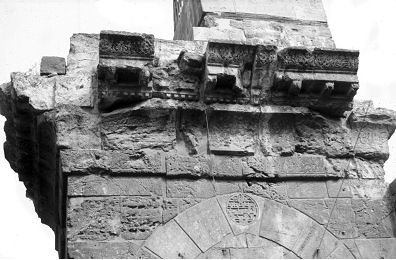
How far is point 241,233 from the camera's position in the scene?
517 cm

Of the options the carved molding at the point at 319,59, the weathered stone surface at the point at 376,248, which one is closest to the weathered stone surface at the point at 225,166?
the carved molding at the point at 319,59

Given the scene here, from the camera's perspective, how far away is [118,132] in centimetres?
548

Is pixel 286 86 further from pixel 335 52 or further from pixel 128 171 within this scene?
pixel 128 171

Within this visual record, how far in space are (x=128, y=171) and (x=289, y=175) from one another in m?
1.36

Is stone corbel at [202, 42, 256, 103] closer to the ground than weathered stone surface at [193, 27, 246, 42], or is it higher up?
closer to the ground

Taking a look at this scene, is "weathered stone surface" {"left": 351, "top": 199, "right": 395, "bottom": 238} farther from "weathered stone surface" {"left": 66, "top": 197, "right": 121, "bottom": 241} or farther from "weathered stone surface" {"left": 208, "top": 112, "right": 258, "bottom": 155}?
"weathered stone surface" {"left": 66, "top": 197, "right": 121, "bottom": 241}

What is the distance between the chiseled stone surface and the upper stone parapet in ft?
1.64

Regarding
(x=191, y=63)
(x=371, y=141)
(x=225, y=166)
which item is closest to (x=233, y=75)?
(x=191, y=63)

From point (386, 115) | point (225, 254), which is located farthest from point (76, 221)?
point (386, 115)

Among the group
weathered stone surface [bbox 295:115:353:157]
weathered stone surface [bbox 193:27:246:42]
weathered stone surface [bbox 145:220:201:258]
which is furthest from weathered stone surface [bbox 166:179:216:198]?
weathered stone surface [bbox 193:27:246:42]

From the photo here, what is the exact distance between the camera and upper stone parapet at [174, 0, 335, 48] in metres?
6.32

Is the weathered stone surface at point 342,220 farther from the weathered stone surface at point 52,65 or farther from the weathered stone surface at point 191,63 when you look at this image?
the weathered stone surface at point 52,65

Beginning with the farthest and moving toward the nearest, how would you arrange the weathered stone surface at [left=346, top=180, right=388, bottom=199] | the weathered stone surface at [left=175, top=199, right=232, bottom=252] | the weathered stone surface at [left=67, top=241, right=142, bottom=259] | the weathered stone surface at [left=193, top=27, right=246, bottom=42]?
the weathered stone surface at [left=193, top=27, right=246, bottom=42] → the weathered stone surface at [left=346, top=180, right=388, bottom=199] → the weathered stone surface at [left=175, top=199, right=232, bottom=252] → the weathered stone surface at [left=67, top=241, right=142, bottom=259]

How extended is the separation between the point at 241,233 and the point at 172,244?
566 mm
